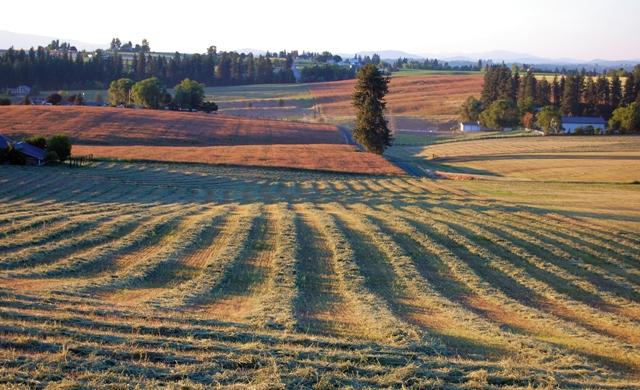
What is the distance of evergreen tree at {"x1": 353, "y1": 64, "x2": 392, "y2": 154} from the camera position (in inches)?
3081

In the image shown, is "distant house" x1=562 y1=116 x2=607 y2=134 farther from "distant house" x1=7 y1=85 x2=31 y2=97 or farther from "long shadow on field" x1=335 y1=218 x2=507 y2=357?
"distant house" x1=7 y1=85 x2=31 y2=97

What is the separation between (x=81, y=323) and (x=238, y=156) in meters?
53.7

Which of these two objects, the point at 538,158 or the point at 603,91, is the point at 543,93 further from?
the point at 538,158

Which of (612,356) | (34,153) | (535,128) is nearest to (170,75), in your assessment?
(535,128)

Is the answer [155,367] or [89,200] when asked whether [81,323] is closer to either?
[155,367]

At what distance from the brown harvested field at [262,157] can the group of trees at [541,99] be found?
60754 mm

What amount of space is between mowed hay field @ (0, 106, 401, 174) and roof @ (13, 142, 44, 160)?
6910 mm

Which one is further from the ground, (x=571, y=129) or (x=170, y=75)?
(x=170, y=75)

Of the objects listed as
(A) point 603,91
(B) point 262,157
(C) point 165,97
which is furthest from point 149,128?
(A) point 603,91

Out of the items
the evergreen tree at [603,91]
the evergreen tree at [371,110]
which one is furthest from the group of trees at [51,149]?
the evergreen tree at [603,91]

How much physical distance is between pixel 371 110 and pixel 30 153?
1541 inches

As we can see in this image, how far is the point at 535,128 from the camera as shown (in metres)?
126

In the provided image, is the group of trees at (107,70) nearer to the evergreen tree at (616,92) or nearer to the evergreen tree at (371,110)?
the evergreen tree at (616,92)

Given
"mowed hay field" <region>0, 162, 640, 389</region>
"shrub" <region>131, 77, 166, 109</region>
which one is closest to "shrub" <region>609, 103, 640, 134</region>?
"shrub" <region>131, 77, 166, 109</region>
